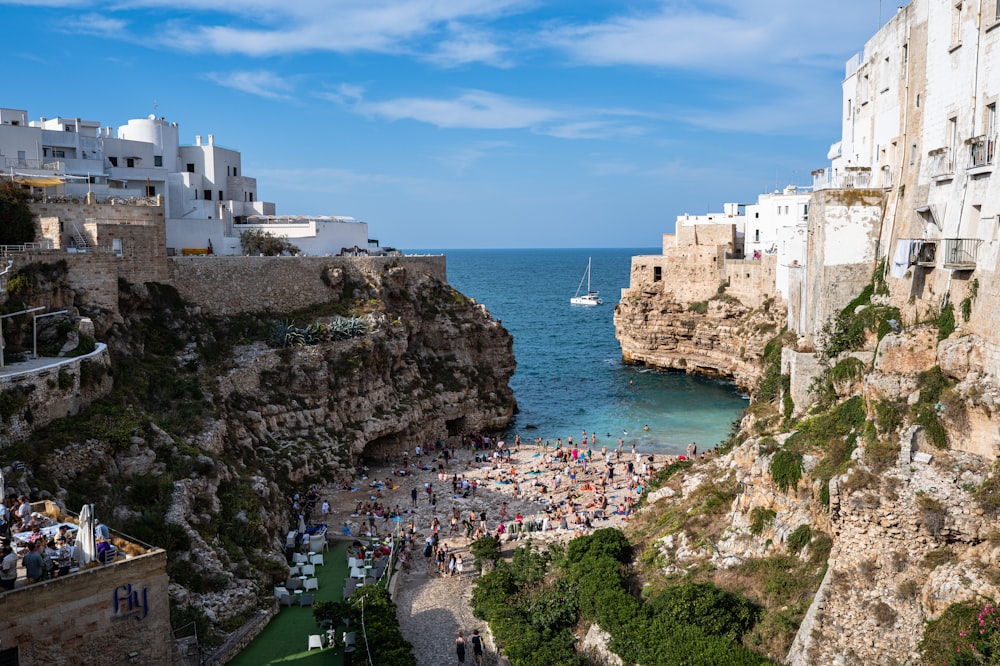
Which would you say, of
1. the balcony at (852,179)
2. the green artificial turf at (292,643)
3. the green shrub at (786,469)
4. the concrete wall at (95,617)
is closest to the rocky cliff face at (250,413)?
the green artificial turf at (292,643)

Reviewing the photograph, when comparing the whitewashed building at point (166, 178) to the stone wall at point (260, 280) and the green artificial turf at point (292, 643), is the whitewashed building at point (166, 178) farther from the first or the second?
the green artificial turf at point (292, 643)

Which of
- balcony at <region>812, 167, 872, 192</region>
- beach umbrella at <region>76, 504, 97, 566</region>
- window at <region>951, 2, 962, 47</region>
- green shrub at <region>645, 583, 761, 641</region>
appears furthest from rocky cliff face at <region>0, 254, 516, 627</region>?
window at <region>951, 2, 962, 47</region>

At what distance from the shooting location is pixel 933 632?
43.6 ft

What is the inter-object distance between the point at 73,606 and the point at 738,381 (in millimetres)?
43176

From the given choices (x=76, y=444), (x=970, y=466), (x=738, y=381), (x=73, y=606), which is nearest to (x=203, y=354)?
(x=76, y=444)

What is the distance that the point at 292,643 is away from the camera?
19406 millimetres

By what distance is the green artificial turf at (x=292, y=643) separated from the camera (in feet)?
61.0

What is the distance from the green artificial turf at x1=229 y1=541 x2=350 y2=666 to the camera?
18578mm

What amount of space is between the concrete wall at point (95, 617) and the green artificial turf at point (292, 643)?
4.85 metres

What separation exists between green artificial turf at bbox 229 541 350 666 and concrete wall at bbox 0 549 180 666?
485 cm

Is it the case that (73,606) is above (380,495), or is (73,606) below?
above

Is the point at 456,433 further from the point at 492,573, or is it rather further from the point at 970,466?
the point at 970,466

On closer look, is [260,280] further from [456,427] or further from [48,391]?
[48,391]

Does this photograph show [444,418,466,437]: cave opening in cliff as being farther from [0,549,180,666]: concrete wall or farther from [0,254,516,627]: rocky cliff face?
[0,549,180,666]: concrete wall
